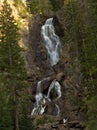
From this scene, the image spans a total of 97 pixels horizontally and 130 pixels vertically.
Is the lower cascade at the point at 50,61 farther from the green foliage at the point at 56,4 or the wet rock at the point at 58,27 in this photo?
the green foliage at the point at 56,4

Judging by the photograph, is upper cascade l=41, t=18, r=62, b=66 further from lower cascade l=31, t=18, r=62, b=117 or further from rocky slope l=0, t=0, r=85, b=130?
rocky slope l=0, t=0, r=85, b=130

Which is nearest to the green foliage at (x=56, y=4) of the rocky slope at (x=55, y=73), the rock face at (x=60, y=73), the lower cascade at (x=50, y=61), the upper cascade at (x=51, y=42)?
the rocky slope at (x=55, y=73)

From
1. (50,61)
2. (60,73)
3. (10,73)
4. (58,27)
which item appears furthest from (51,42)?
(10,73)

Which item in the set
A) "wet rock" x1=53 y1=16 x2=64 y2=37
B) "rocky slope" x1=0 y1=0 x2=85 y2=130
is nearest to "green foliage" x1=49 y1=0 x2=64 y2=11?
"rocky slope" x1=0 y1=0 x2=85 y2=130

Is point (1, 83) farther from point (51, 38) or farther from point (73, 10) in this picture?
point (51, 38)

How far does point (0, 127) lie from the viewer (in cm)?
3070

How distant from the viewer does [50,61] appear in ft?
201

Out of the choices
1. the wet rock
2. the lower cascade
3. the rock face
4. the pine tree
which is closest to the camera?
the pine tree

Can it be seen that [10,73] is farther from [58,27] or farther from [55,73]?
[58,27]

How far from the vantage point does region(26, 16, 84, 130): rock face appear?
4525 cm

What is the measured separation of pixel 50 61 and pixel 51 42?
4.34m

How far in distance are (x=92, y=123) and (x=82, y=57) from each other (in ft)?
30.2

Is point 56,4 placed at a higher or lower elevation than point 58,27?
higher

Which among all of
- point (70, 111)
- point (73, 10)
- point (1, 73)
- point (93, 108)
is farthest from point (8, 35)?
point (70, 111)
